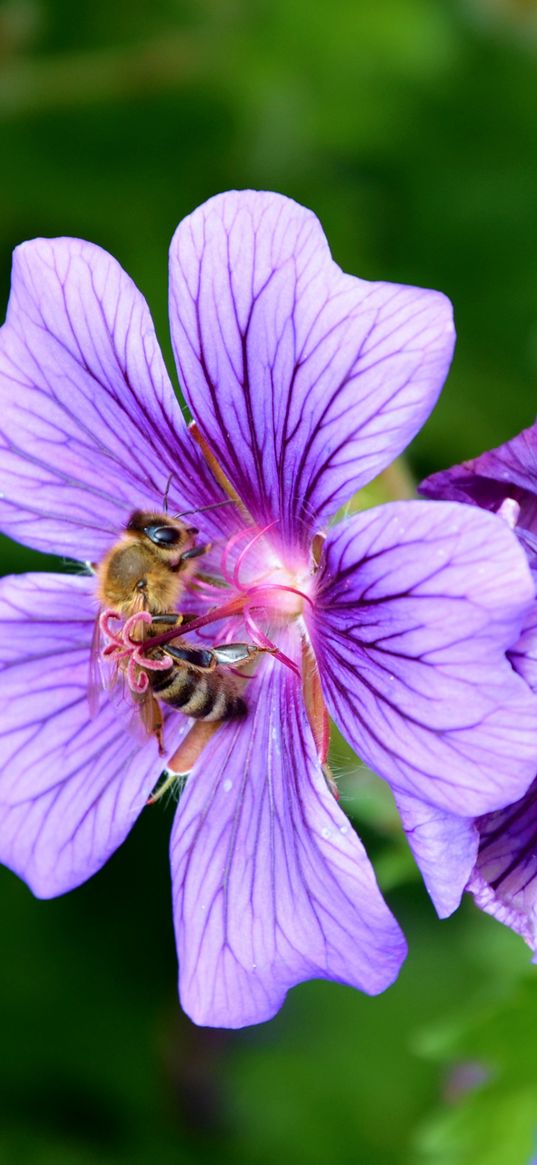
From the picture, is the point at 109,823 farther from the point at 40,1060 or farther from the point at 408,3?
the point at 408,3

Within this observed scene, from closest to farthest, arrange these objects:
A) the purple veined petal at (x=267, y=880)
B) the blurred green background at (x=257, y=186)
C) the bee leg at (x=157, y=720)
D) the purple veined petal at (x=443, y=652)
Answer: the purple veined petal at (x=443, y=652), the purple veined petal at (x=267, y=880), the bee leg at (x=157, y=720), the blurred green background at (x=257, y=186)

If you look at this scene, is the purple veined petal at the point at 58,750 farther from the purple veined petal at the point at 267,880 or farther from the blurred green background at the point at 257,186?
the blurred green background at the point at 257,186

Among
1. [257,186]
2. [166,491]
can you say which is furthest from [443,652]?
[257,186]

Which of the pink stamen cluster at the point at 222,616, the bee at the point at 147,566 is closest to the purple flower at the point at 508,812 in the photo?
the pink stamen cluster at the point at 222,616

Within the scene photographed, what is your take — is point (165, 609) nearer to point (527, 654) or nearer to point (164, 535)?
point (164, 535)

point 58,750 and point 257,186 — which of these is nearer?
point 58,750

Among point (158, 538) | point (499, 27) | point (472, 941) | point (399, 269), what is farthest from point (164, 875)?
point (499, 27)

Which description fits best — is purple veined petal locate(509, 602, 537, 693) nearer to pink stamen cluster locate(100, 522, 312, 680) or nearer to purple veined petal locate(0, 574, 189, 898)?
pink stamen cluster locate(100, 522, 312, 680)
